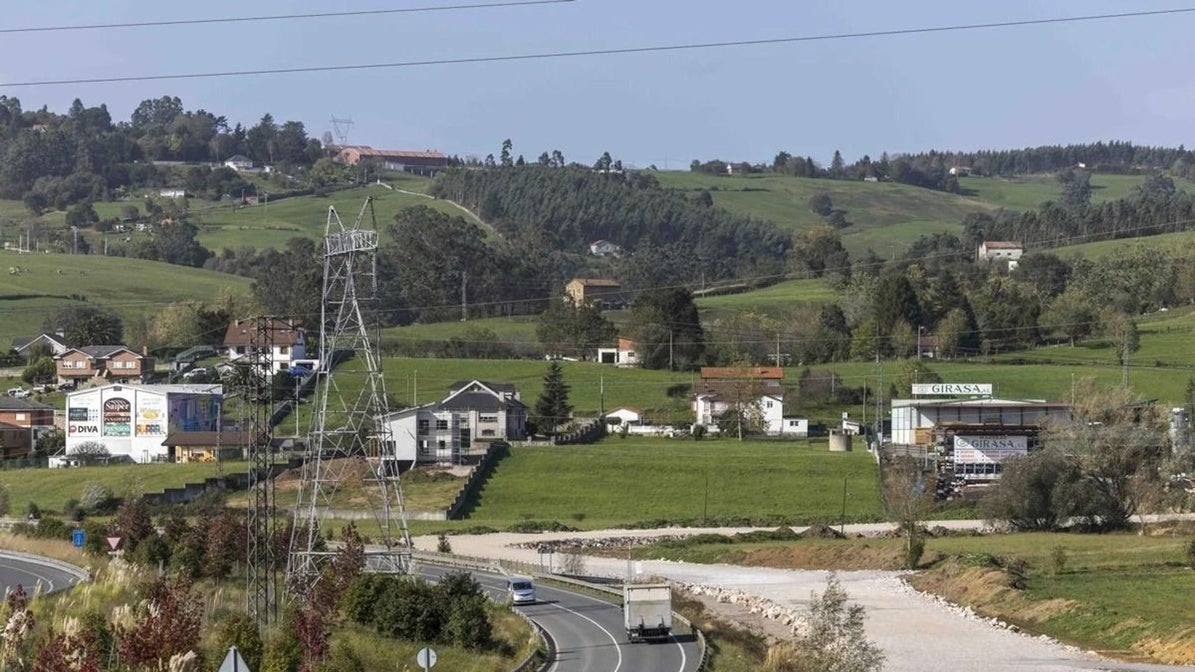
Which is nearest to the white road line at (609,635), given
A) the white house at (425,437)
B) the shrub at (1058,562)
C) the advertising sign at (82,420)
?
the shrub at (1058,562)

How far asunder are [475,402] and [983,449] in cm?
2562

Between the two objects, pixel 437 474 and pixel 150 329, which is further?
pixel 150 329

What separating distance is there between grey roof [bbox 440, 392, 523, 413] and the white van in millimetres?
40976

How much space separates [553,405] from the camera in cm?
9831

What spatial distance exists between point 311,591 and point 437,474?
127 ft

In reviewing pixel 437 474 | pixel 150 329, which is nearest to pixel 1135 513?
pixel 437 474

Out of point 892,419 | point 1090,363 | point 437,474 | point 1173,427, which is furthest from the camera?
point 1090,363

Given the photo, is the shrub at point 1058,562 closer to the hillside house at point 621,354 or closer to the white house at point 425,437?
the white house at point 425,437

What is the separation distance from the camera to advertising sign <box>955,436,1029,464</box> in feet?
276

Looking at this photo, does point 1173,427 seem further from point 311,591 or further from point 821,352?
point 311,591

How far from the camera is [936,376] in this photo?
107 m

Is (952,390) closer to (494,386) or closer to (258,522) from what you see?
(494,386)

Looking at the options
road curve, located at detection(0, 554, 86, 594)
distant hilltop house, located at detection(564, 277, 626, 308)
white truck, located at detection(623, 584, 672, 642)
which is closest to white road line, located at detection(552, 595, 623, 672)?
white truck, located at detection(623, 584, 672, 642)

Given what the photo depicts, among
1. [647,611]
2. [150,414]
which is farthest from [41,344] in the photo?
[647,611]
